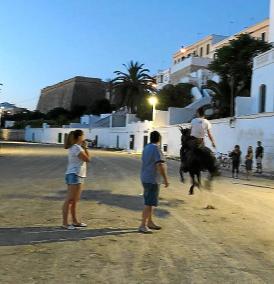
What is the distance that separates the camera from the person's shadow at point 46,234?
827 centimetres

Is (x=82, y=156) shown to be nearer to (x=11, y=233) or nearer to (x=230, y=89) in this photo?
(x=11, y=233)

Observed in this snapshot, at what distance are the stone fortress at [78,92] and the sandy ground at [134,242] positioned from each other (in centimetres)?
11649

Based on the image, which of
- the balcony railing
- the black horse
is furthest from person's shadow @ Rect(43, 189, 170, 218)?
the balcony railing

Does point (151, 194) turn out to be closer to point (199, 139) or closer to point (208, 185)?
point (208, 185)

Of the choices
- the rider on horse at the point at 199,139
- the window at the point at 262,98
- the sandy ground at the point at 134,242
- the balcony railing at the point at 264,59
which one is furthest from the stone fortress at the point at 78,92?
the sandy ground at the point at 134,242

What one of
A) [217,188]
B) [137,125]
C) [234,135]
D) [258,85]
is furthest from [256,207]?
[137,125]

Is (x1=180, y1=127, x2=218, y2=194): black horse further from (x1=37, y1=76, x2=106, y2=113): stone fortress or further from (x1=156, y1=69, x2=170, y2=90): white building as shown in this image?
(x1=37, y1=76, x2=106, y2=113): stone fortress

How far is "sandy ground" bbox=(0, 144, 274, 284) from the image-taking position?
6.54m

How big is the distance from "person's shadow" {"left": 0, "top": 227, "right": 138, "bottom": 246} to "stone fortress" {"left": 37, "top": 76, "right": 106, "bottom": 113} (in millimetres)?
119766

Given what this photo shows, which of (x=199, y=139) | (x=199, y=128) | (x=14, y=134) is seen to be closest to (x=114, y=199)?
(x=199, y=139)

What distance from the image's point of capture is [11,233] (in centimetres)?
878

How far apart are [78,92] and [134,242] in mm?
127625

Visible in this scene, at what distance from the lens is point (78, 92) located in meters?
134

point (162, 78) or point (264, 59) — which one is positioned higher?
point (162, 78)
